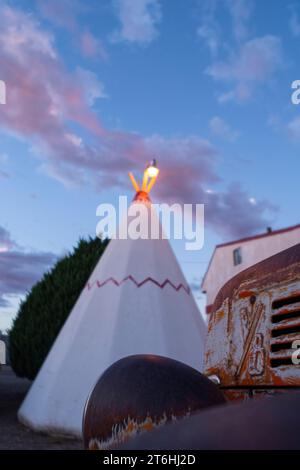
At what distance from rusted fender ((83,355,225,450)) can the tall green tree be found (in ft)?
23.3

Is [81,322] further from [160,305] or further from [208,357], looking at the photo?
[208,357]

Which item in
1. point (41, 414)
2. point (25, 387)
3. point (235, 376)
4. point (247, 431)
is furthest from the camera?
point (25, 387)

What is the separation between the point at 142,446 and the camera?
0.81 metres

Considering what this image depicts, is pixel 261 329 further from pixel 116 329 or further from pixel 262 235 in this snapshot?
pixel 262 235

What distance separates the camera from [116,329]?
6.43 meters

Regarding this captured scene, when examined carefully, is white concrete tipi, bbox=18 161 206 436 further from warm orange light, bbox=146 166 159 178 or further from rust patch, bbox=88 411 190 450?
rust patch, bbox=88 411 190 450

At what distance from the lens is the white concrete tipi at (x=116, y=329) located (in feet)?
20.4

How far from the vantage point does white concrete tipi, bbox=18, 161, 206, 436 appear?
20.4 feet

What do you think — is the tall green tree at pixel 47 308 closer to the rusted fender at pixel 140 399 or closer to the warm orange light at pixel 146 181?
the warm orange light at pixel 146 181

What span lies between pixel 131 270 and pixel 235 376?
5210 mm

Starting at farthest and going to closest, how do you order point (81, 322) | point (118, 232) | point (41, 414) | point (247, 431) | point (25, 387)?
point (25, 387)
point (118, 232)
point (81, 322)
point (41, 414)
point (247, 431)

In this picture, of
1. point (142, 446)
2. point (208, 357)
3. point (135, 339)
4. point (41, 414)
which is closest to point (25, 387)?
point (41, 414)

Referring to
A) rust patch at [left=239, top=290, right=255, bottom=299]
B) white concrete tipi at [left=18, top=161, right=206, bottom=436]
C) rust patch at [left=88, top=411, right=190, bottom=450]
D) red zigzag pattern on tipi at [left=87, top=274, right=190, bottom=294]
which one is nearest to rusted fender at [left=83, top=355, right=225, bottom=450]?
rust patch at [left=88, top=411, right=190, bottom=450]

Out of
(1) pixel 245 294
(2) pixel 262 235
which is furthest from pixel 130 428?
(2) pixel 262 235
